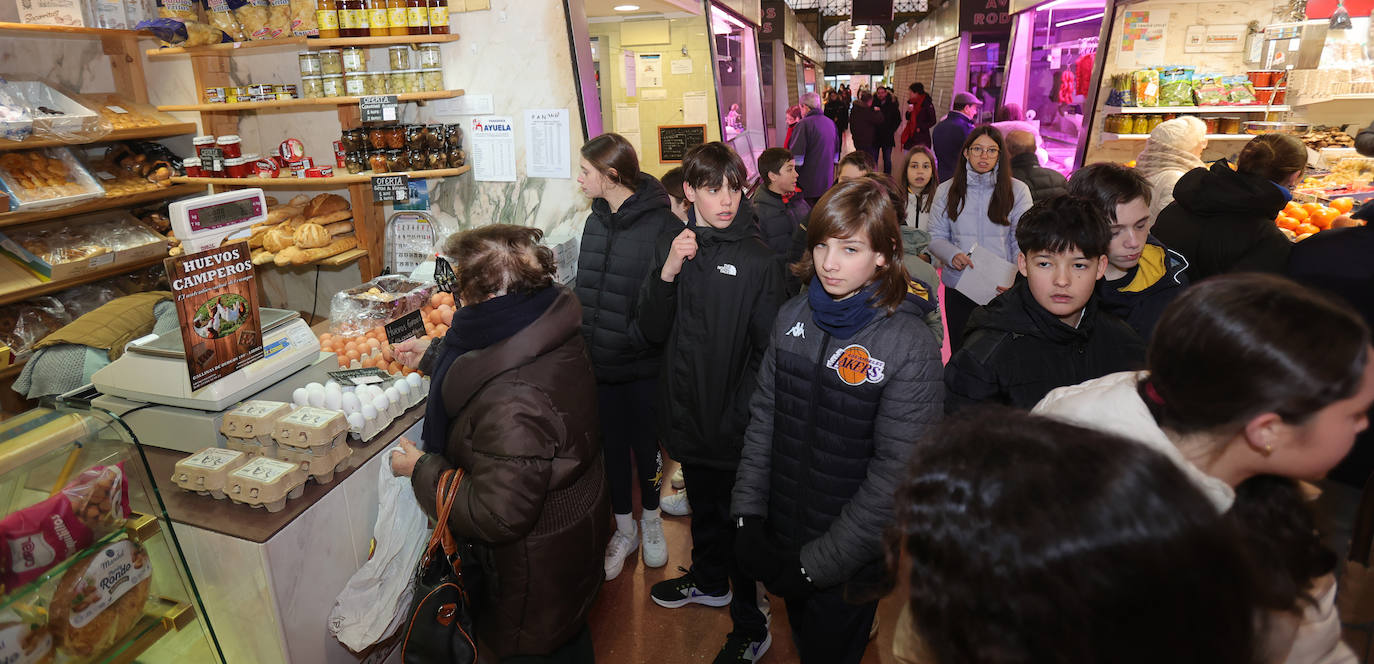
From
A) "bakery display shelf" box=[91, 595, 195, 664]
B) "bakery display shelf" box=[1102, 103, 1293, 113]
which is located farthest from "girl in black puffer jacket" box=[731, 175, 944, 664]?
"bakery display shelf" box=[1102, 103, 1293, 113]

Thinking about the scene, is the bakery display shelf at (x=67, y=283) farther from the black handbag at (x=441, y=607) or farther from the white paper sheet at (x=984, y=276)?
the white paper sheet at (x=984, y=276)

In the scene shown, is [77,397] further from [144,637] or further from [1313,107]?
[1313,107]

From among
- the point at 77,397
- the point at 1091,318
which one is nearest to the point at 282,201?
the point at 77,397

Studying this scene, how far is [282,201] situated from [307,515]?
11.5ft

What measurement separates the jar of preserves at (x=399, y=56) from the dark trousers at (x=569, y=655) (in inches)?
132

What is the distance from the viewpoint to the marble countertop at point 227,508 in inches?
73.7

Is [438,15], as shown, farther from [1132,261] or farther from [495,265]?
[1132,261]

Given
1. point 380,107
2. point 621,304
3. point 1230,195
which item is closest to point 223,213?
point 621,304

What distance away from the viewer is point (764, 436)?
2.11 m

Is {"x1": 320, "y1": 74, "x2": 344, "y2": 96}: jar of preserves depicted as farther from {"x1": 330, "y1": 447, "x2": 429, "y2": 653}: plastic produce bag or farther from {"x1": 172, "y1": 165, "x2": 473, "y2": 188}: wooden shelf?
{"x1": 330, "y1": 447, "x2": 429, "y2": 653}: plastic produce bag

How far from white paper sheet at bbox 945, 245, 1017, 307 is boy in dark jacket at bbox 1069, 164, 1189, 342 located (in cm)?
146

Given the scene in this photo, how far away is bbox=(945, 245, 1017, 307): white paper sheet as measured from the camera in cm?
386

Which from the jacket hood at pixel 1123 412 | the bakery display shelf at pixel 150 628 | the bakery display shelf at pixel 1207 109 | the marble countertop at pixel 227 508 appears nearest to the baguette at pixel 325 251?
the marble countertop at pixel 227 508

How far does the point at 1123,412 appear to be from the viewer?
1.21 metres
